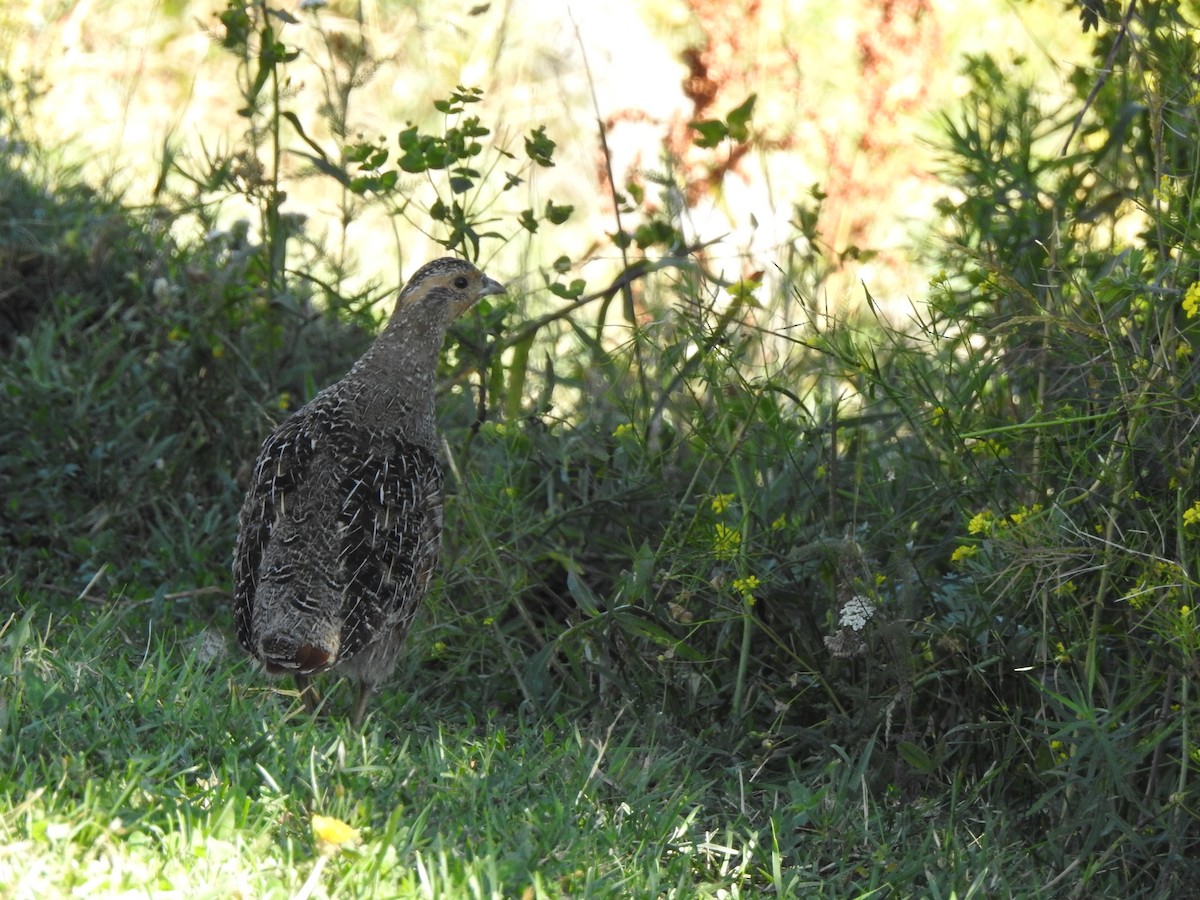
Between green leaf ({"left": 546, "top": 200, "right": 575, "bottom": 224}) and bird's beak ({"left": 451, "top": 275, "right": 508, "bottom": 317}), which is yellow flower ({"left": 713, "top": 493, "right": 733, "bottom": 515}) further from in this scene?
bird's beak ({"left": 451, "top": 275, "right": 508, "bottom": 317})

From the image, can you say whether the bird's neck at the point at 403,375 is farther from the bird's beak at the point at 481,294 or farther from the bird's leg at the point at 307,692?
the bird's leg at the point at 307,692

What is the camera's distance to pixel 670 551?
4.52 m

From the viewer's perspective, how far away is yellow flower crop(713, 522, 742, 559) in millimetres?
4316

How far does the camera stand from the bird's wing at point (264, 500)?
467cm

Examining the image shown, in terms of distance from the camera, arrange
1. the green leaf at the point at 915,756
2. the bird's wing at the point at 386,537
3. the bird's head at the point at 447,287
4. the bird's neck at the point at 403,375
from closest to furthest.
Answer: the green leaf at the point at 915,756 < the bird's wing at the point at 386,537 < the bird's neck at the point at 403,375 < the bird's head at the point at 447,287

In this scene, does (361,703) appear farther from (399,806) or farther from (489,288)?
(489,288)

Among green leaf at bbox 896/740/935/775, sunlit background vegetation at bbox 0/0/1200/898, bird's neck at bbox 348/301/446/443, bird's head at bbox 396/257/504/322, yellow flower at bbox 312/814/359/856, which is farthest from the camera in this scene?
bird's head at bbox 396/257/504/322

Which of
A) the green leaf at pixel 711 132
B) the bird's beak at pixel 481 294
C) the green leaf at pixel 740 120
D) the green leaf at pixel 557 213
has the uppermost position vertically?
the green leaf at pixel 740 120

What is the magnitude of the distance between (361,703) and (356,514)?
0.57 m

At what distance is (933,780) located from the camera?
173 inches

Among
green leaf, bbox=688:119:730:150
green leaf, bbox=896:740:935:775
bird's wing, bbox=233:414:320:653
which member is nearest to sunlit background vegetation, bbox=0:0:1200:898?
green leaf, bbox=896:740:935:775

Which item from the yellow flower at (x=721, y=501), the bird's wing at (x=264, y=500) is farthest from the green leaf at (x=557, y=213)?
the yellow flower at (x=721, y=501)

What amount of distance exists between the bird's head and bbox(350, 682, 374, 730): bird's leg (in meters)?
1.32

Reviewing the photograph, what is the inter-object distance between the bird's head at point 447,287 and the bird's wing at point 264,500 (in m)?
0.60
